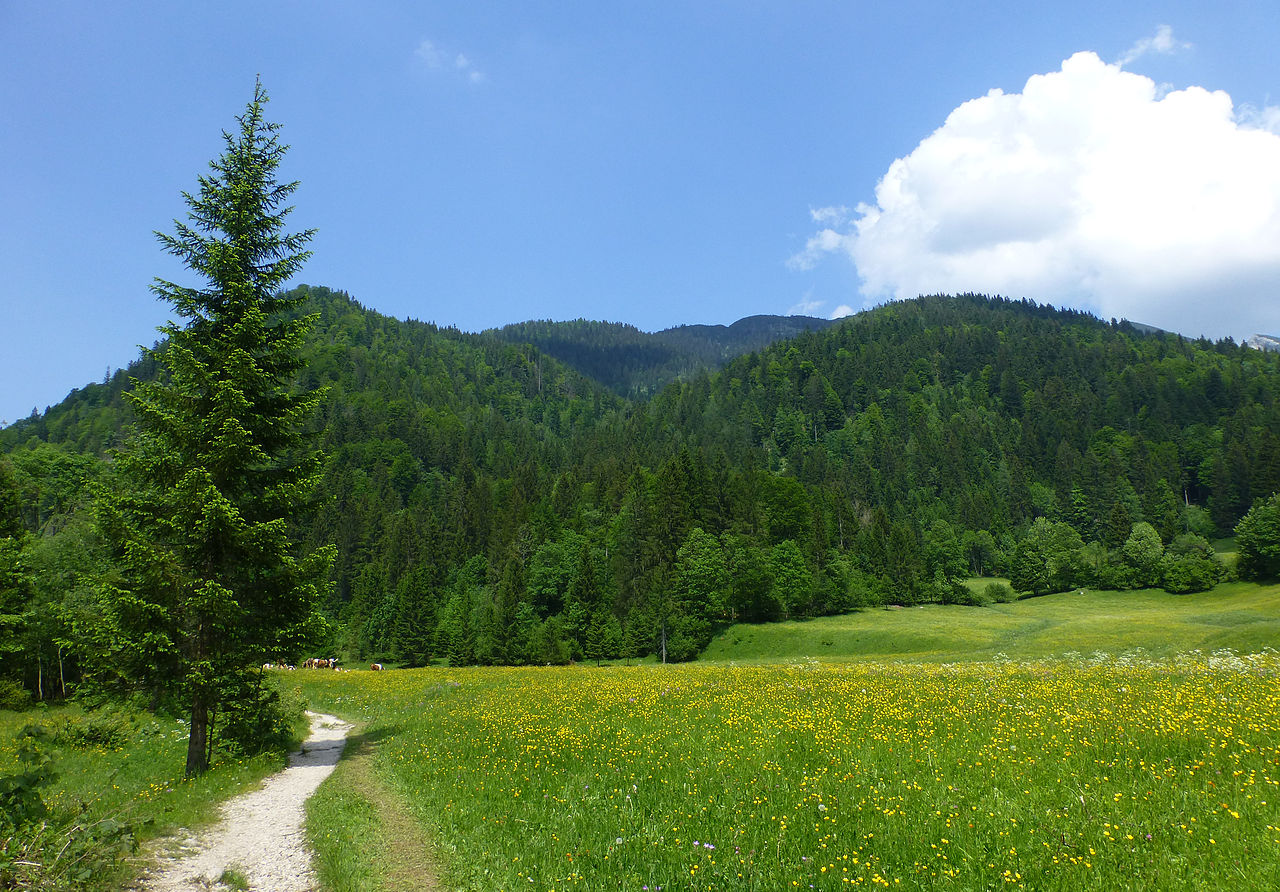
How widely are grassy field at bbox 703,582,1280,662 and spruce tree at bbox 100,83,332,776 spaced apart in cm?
3704

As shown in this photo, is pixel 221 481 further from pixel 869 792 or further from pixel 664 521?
pixel 664 521

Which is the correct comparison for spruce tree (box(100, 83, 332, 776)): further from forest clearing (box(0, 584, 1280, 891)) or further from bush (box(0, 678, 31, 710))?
bush (box(0, 678, 31, 710))

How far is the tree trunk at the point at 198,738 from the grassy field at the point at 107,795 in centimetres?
35

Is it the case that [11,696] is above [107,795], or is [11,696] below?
below

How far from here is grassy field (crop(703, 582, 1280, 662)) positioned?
Result: 3656cm

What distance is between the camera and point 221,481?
1656 centimetres

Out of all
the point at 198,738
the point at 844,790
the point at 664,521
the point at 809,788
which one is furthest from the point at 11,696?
the point at 664,521

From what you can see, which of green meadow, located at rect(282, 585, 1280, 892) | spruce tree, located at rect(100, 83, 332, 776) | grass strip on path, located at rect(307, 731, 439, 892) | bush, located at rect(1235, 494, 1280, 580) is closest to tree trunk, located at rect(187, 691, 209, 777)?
spruce tree, located at rect(100, 83, 332, 776)

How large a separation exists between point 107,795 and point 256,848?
15.6 ft

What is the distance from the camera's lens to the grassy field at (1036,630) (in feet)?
120

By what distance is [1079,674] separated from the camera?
19969mm

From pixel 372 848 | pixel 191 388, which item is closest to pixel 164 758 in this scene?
pixel 191 388

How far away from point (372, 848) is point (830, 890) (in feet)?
24.9

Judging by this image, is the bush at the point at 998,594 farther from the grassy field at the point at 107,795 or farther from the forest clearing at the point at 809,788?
the grassy field at the point at 107,795
